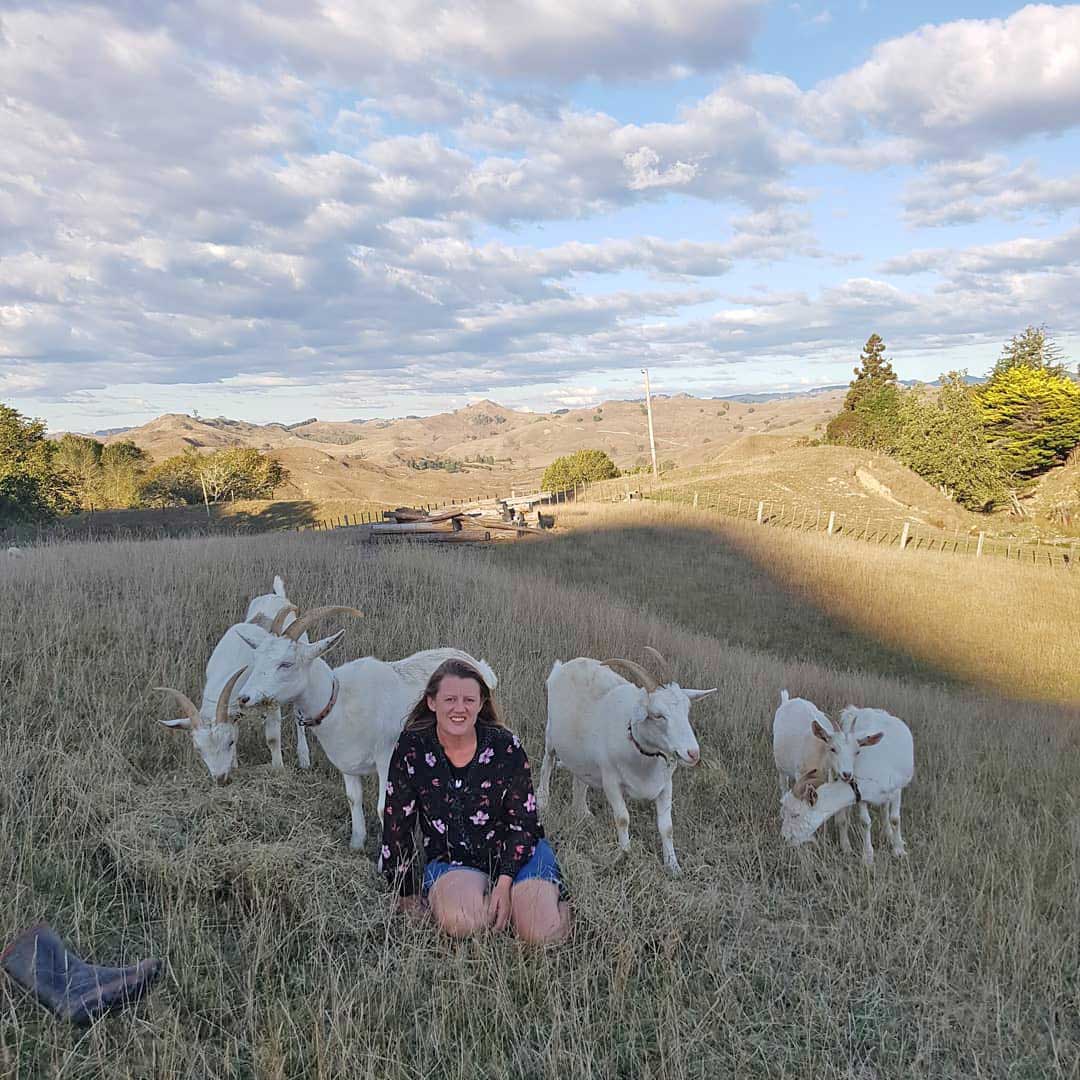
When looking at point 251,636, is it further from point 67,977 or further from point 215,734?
point 67,977

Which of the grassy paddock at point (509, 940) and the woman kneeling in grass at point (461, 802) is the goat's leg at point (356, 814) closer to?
the grassy paddock at point (509, 940)

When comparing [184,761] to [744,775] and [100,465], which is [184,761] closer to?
[744,775]

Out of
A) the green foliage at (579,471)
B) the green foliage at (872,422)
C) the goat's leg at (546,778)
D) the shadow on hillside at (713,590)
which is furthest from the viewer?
the green foliage at (579,471)

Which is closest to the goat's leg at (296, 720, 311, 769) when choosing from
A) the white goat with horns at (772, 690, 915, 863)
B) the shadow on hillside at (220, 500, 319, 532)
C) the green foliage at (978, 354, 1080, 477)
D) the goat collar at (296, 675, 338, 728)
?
the goat collar at (296, 675, 338, 728)

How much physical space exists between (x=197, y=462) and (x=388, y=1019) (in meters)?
71.0

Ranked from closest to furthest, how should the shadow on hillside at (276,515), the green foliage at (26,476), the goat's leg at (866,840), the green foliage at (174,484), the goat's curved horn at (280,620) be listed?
the goat's curved horn at (280,620) < the goat's leg at (866,840) < the green foliage at (26,476) < the shadow on hillside at (276,515) < the green foliage at (174,484)

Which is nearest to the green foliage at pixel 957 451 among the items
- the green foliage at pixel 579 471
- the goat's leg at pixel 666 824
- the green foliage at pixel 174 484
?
the green foliage at pixel 579 471

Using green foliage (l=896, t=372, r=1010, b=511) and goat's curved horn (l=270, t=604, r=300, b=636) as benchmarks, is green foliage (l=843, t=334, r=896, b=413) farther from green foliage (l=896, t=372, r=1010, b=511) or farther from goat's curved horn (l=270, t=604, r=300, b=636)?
Answer: goat's curved horn (l=270, t=604, r=300, b=636)

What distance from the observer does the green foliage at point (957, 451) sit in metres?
49.1

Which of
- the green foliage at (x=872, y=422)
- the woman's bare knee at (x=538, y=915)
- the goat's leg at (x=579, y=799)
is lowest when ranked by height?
the goat's leg at (x=579, y=799)

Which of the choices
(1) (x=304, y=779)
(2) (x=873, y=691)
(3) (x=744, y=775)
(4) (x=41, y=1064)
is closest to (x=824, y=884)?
(3) (x=744, y=775)

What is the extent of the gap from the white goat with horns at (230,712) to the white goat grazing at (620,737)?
2.07 meters

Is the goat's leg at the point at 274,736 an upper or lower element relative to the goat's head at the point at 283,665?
lower

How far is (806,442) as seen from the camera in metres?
70.8
